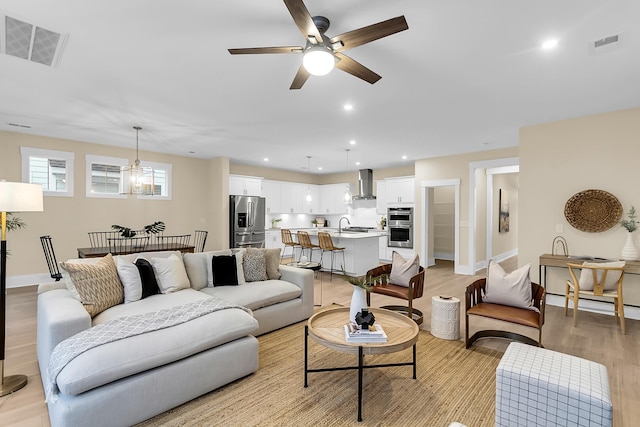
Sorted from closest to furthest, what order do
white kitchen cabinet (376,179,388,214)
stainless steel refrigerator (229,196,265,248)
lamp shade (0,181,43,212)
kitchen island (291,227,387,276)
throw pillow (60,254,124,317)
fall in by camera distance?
lamp shade (0,181,43,212)
throw pillow (60,254,124,317)
kitchen island (291,227,387,276)
stainless steel refrigerator (229,196,265,248)
white kitchen cabinet (376,179,388,214)

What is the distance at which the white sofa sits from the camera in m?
1.80

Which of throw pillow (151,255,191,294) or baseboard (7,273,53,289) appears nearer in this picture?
throw pillow (151,255,191,294)

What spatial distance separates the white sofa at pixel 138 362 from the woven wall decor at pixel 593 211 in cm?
454

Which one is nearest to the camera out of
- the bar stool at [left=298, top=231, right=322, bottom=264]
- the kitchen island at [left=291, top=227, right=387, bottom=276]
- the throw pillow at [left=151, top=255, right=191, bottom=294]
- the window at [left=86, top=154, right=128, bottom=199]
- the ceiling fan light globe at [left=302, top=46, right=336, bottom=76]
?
the ceiling fan light globe at [left=302, top=46, right=336, bottom=76]

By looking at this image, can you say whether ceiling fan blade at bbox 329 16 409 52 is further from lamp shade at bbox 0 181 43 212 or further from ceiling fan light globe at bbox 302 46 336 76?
lamp shade at bbox 0 181 43 212

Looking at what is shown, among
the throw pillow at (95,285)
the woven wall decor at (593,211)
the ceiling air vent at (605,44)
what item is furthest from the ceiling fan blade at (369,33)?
the woven wall decor at (593,211)

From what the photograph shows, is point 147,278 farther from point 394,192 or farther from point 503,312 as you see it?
point 394,192

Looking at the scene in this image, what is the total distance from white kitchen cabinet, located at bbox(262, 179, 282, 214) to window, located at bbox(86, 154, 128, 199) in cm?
355

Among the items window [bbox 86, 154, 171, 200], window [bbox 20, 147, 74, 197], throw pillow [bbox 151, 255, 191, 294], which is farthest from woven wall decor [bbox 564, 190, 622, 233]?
window [bbox 20, 147, 74, 197]

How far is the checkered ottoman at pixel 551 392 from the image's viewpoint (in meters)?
1.58

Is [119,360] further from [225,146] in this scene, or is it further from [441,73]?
[225,146]

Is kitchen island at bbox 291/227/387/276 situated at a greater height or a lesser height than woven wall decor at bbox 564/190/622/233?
lesser

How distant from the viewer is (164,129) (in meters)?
4.96

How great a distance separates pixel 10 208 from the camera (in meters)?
2.26
